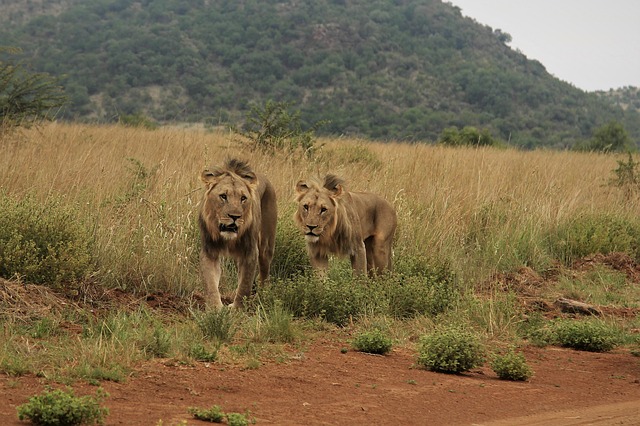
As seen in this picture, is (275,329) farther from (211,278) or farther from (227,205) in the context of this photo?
(227,205)

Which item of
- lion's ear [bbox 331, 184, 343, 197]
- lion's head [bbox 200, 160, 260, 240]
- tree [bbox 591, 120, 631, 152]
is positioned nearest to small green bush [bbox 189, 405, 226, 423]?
lion's head [bbox 200, 160, 260, 240]

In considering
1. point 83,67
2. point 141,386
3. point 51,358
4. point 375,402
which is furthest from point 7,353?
point 83,67

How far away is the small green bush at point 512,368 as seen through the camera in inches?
291

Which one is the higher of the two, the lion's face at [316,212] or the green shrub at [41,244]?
the lion's face at [316,212]

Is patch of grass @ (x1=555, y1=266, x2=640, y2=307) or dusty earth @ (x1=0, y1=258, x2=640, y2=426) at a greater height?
patch of grass @ (x1=555, y1=266, x2=640, y2=307)

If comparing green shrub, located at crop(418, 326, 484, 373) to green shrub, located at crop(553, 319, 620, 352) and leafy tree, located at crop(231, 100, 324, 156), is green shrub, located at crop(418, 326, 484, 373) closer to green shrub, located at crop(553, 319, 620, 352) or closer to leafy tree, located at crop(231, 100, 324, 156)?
green shrub, located at crop(553, 319, 620, 352)

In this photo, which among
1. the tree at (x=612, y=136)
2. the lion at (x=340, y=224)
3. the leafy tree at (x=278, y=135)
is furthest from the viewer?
the tree at (x=612, y=136)

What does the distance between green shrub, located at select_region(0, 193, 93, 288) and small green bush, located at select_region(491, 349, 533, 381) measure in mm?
3916

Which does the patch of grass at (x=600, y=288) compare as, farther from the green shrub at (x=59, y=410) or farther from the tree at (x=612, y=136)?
the tree at (x=612, y=136)

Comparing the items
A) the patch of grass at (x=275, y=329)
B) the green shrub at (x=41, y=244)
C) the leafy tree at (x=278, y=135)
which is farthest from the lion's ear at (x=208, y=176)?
the leafy tree at (x=278, y=135)

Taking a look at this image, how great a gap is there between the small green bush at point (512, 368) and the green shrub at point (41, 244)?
3916 millimetres

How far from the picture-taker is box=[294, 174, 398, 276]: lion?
977 cm

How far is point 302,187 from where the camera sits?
1003cm

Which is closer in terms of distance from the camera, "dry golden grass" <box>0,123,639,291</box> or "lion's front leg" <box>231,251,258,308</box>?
"lion's front leg" <box>231,251,258,308</box>
